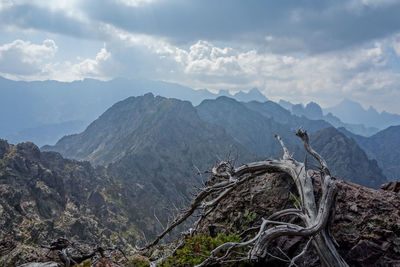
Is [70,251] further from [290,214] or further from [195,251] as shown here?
[290,214]

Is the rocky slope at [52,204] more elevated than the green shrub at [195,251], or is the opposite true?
the green shrub at [195,251]

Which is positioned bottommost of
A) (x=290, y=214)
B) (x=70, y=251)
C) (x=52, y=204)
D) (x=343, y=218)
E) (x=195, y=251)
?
(x=52, y=204)

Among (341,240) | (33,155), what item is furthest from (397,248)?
(33,155)

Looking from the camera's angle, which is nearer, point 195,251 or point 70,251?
point 195,251

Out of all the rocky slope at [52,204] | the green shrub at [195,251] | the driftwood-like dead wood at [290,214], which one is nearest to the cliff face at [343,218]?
the driftwood-like dead wood at [290,214]

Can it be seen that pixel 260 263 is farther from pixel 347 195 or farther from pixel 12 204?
pixel 12 204

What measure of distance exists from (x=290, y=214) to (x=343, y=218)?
1.82 meters

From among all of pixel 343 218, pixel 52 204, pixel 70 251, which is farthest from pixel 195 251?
pixel 52 204

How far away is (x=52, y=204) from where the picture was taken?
10431cm

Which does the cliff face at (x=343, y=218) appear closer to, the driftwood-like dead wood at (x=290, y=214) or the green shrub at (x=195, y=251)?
the driftwood-like dead wood at (x=290, y=214)

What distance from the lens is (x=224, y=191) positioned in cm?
1148

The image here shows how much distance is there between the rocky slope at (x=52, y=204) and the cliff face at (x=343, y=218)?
4404 centimetres

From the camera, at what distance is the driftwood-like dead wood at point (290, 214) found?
748cm

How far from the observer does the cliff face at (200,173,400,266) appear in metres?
8.25
